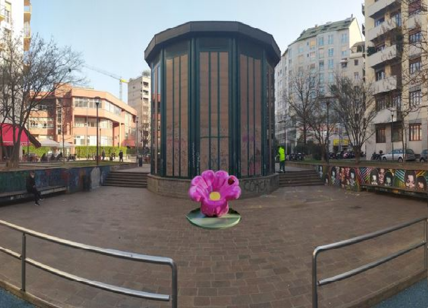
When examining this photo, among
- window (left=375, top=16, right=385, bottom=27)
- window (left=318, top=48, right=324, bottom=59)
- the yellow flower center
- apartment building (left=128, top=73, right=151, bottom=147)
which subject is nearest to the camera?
the yellow flower center

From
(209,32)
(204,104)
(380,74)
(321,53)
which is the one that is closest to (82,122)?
(204,104)

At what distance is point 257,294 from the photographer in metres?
3.68

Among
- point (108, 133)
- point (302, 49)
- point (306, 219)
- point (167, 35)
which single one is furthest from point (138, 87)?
point (306, 219)

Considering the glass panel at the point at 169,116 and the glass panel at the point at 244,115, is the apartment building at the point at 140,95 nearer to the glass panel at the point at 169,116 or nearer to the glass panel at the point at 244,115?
the glass panel at the point at 169,116

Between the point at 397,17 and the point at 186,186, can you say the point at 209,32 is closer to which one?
the point at 186,186

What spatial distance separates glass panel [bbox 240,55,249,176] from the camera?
13367mm

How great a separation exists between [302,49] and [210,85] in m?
72.7

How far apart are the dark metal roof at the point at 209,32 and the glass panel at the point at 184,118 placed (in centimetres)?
122

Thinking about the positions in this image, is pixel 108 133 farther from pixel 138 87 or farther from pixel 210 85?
pixel 210 85

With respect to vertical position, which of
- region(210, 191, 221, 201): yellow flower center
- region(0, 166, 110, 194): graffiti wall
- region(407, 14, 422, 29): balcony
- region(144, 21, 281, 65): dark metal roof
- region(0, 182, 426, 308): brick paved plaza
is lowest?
region(0, 182, 426, 308): brick paved plaza

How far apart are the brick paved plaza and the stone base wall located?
249cm

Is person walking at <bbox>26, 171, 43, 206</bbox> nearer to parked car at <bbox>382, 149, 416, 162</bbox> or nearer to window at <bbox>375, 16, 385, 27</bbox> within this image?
parked car at <bbox>382, 149, 416, 162</bbox>

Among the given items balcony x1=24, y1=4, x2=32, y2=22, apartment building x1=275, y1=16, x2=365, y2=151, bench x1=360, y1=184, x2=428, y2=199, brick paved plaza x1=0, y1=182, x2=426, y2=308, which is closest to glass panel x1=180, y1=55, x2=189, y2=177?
brick paved plaza x1=0, y1=182, x2=426, y2=308

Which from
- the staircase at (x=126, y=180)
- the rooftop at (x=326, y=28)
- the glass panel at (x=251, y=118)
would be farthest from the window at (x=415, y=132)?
the rooftop at (x=326, y=28)
